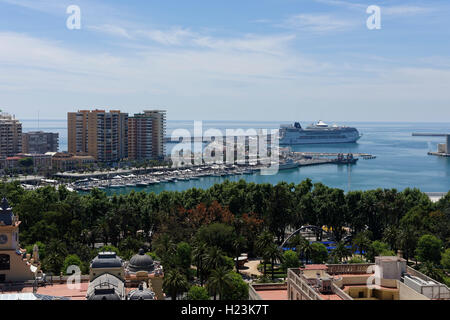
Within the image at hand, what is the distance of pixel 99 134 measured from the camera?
81.8 metres

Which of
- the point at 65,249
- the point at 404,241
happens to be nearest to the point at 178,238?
the point at 65,249

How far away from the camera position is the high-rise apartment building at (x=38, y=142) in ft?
290

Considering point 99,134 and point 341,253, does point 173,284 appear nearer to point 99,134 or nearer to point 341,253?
point 341,253

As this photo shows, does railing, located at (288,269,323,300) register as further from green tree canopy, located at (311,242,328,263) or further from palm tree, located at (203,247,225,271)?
green tree canopy, located at (311,242,328,263)

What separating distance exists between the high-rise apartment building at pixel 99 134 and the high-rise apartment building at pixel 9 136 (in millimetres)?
8569

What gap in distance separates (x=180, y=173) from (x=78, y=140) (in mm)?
21026

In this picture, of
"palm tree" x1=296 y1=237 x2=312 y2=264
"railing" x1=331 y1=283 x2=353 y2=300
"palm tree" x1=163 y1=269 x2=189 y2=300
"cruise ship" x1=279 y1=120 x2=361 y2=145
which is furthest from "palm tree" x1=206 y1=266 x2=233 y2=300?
"cruise ship" x1=279 y1=120 x2=361 y2=145

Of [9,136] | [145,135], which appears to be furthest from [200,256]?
[9,136]

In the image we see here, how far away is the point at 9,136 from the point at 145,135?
21.4 metres

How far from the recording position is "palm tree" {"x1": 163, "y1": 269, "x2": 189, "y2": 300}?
56.7 ft

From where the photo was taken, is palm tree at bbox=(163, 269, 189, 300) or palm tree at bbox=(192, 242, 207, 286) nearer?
palm tree at bbox=(163, 269, 189, 300)

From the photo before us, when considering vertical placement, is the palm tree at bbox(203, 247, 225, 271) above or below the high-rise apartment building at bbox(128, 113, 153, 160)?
below

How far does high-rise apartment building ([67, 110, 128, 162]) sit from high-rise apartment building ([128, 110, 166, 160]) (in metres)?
1.18

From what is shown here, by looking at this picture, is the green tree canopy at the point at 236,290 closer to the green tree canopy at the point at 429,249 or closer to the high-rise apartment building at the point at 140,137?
the green tree canopy at the point at 429,249
